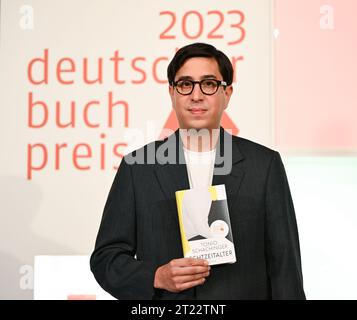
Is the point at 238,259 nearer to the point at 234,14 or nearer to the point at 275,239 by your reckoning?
the point at 275,239

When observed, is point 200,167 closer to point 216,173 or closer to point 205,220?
point 216,173

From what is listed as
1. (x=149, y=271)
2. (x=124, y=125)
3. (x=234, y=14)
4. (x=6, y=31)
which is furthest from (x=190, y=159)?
(x=6, y=31)

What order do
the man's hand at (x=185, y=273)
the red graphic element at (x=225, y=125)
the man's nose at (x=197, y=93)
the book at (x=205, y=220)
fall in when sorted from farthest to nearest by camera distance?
the red graphic element at (x=225, y=125) < the man's nose at (x=197, y=93) < the book at (x=205, y=220) < the man's hand at (x=185, y=273)

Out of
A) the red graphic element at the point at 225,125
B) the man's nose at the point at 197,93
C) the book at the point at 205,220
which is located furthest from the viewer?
the red graphic element at the point at 225,125

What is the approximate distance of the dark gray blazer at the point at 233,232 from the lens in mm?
1452

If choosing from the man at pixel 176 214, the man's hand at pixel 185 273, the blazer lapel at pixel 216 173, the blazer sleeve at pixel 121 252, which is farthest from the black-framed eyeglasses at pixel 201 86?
the man's hand at pixel 185 273

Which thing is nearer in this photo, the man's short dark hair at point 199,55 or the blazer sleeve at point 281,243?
the blazer sleeve at point 281,243

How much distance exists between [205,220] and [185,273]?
0.17 m

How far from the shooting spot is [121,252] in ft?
4.84

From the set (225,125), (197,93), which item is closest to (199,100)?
(197,93)

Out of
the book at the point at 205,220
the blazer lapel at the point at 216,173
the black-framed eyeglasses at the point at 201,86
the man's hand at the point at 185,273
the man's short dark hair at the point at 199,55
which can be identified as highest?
the man's short dark hair at the point at 199,55

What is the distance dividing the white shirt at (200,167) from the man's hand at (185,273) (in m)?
0.27

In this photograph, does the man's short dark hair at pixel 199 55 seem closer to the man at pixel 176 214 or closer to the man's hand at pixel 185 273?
the man at pixel 176 214

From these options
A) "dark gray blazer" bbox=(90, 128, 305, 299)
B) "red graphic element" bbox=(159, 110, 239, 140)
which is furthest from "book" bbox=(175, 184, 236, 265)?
"red graphic element" bbox=(159, 110, 239, 140)
